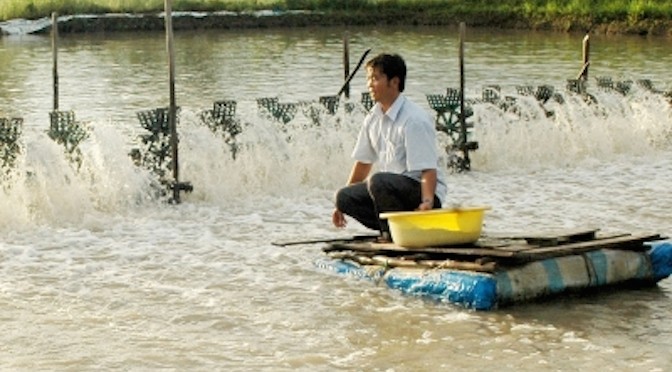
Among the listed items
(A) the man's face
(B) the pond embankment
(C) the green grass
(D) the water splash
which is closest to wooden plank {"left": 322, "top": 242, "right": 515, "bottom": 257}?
(A) the man's face

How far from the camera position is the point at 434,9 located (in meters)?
44.2

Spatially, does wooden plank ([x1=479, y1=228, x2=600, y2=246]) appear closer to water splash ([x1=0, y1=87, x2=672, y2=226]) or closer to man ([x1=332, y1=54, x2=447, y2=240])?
man ([x1=332, y1=54, x2=447, y2=240])

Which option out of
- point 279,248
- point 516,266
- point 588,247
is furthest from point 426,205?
point 279,248

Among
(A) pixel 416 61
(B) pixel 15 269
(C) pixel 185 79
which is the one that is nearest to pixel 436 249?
(B) pixel 15 269

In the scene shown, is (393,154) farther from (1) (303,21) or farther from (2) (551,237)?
(1) (303,21)

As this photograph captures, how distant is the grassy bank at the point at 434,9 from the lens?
3991 centimetres

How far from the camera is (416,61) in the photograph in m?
30.1

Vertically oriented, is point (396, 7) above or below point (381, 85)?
below

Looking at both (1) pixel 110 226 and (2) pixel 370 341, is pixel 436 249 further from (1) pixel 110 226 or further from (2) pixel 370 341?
(1) pixel 110 226

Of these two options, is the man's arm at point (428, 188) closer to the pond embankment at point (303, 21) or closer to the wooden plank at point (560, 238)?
the wooden plank at point (560, 238)

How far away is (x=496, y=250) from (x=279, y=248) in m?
2.75

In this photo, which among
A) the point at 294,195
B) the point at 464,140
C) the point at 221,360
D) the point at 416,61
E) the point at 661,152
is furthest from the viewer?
the point at 416,61

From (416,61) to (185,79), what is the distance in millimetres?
6610

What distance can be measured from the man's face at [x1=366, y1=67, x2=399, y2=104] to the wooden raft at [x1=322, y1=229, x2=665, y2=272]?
3.27ft
